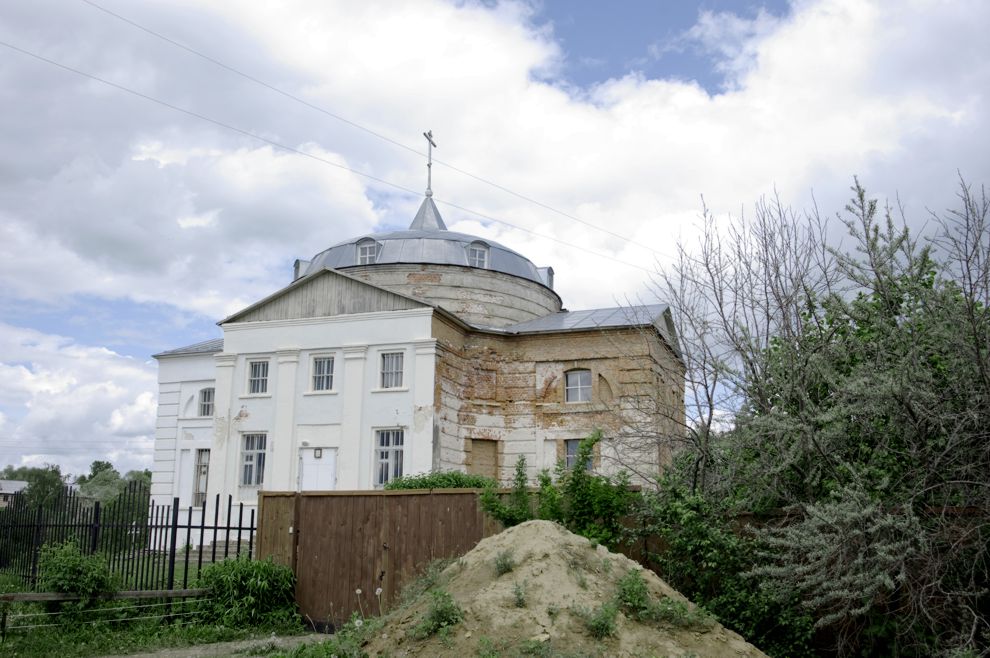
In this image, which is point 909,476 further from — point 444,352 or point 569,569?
point 444,352

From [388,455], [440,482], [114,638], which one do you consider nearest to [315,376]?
[388,455]

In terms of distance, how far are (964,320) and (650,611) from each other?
4367 mm

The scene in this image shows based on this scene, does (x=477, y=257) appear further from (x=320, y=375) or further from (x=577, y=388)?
(x=320, y=375)

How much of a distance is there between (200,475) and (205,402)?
10.3 feet

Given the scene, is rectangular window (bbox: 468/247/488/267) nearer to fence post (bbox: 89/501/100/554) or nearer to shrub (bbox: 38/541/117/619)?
fence post (bbox: 89/501/100/554)

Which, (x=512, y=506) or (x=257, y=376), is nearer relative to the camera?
(x=512, y=506)

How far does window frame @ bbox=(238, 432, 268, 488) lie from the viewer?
2828 centimetres

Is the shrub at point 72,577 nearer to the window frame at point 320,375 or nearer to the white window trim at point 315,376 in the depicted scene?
the white window trim at point 315,376

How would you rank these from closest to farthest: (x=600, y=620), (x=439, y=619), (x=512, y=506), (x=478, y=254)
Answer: (x=600, y=620)
(x=439, y=619)
(x=512, y=506)
(x=478, y=254)

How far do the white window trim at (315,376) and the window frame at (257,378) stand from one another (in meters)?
1.68

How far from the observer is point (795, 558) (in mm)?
9414

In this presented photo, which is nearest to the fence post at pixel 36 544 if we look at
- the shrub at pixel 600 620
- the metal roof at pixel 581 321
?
the shrub at pixel 600 620

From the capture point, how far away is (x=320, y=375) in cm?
2852

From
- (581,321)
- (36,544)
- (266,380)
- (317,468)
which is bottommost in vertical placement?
(36,544)
